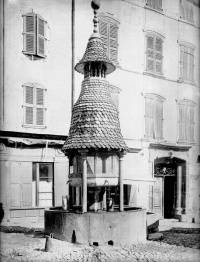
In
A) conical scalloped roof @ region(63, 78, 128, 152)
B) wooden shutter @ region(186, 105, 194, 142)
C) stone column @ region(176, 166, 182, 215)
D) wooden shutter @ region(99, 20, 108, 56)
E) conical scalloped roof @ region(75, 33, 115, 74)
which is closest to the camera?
conical scalloped roof @ region(63, 78, 128, 152)

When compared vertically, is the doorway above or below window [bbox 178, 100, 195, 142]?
below

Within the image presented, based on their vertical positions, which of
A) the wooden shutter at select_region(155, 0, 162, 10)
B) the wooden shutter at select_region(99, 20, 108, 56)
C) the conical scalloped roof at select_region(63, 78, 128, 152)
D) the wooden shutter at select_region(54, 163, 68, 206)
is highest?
the wooden shutter at select_region(155, 0, 162, 10)

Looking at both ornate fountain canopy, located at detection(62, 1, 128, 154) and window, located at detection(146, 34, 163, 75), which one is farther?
window, located at detection(146, 34, 163, 75)

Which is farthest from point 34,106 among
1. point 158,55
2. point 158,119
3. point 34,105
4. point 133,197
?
point 133,197

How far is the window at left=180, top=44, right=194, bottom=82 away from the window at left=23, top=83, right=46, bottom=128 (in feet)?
18.5

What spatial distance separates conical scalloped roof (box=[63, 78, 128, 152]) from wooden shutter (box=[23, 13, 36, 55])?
13.7 ft

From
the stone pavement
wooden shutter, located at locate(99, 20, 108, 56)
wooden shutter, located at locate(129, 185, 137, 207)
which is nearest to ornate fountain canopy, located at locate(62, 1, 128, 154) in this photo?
the stone pavement

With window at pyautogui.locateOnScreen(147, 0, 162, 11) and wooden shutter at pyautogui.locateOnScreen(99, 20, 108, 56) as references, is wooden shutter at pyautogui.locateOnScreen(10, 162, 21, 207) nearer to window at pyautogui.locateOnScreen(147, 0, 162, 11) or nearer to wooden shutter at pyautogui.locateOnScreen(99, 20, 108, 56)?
wooden shutter at pyautogui.locateOnScreen(99, 20, 108, 56)

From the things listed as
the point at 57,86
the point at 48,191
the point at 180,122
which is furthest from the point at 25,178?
the point at 180,122

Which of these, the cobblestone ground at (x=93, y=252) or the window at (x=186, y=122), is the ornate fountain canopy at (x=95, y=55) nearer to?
the cobblestone ground at (x=93, y=252)

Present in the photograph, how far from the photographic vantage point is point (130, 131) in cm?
1341

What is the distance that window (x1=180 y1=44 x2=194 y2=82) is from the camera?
41.6ft

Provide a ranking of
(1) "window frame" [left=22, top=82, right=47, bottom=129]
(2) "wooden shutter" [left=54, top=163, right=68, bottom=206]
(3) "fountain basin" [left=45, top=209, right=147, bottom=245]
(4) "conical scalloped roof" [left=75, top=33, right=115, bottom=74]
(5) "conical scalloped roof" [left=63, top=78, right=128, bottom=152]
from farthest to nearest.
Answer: (2) "wooden shutter" [left=54, top=163, right=68, bottom=206], (1) "window frame" [left=22, top=82, right=47, bottom=129], (4) "conical scalloped roof" [left=75, top=33, right=115, bottom=74], (5) "conical scalloped roof" [left=63, top=78, right=128, bottom=152], (3) "fountain basin" [left=45, top=209, right=147, bottom=245]

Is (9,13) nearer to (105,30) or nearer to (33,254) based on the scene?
(105,30)
